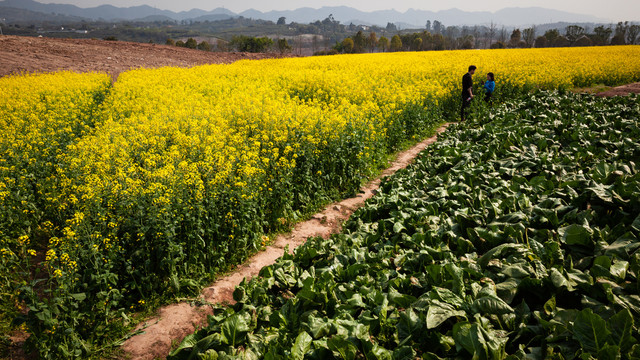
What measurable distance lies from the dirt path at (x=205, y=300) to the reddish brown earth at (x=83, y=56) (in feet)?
72.7

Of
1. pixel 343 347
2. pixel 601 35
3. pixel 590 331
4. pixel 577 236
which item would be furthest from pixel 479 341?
pixel 601 35

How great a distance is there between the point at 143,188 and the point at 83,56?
104 feet

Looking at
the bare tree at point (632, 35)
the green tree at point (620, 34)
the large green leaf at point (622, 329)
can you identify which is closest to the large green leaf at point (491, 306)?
the large green leaf at point (622, 329)

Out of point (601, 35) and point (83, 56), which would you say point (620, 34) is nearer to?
point (601, 35)

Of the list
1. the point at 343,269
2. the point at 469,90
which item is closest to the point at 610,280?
the point at 343,269

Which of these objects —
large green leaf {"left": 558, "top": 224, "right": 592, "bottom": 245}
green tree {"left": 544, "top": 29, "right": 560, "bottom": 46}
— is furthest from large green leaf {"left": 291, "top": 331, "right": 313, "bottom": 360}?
green tree {"left": 544, "top": 29, "right": 560, "bottom": 46}

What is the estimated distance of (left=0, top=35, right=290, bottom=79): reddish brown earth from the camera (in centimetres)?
2283

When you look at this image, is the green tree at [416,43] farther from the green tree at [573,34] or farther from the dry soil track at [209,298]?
the dry soil track at [209,298]

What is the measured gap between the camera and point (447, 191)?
19.1ft

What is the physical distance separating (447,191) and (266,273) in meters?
3.45

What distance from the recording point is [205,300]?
5230 millimetres

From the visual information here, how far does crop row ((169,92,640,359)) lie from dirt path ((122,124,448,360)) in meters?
1.00

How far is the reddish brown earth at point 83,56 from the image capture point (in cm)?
2283

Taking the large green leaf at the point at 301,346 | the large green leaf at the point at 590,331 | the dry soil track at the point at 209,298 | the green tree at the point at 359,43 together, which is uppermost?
the green tree at the point at 359,43
